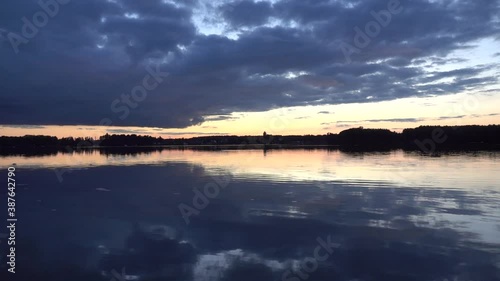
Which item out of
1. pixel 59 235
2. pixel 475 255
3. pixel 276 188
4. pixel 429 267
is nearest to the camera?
pixel 429 267

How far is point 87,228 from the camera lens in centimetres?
1239

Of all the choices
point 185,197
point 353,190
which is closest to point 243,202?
point 185,197

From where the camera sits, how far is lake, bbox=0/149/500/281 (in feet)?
27.7

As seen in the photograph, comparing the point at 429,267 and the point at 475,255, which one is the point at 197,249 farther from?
the point at 475,255

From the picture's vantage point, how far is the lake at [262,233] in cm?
844

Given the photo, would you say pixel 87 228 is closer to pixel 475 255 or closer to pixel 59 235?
pixel 59 235

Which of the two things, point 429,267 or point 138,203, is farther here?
point 138,203

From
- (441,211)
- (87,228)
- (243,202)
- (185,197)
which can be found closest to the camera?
(87,228)

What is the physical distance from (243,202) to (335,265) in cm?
826

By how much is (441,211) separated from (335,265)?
23.2ft

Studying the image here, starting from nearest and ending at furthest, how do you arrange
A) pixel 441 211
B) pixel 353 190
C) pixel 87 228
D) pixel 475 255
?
pixel 475 255, pixel 87 228, pixel 441 211, pixel 353 190

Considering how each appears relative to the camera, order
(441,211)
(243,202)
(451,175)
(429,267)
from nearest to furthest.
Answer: (429,267) < (441,211) < (243,202) < (451,175)

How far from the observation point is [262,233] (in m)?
11.5

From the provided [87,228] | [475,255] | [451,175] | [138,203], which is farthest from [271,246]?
[451,175]
